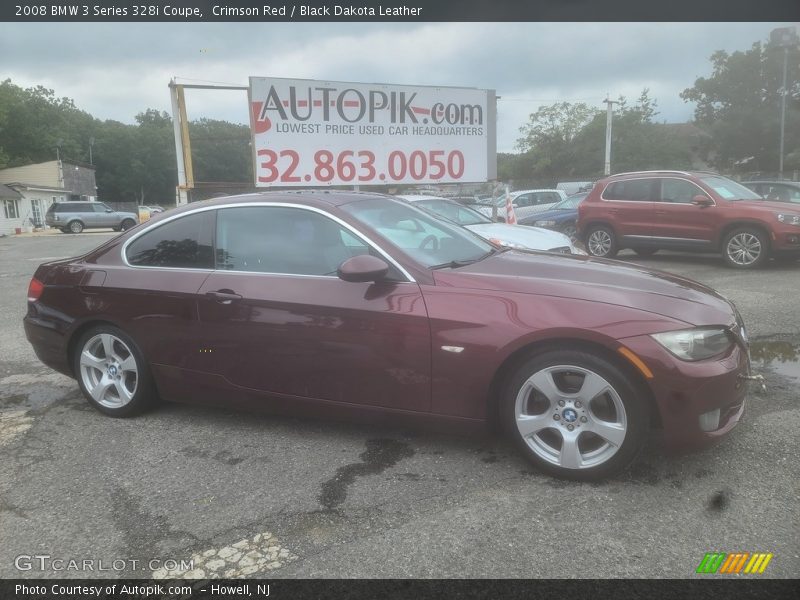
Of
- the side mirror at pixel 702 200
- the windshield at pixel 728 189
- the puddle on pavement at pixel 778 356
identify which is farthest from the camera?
the windshield at pixel 728 189

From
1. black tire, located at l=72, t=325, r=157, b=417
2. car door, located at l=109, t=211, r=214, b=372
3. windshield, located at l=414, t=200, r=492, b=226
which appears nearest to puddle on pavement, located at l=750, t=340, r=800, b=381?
car door, located at l=109, t=211, r=214, b=372

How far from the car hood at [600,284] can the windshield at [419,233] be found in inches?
8.1

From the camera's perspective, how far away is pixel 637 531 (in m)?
2.55

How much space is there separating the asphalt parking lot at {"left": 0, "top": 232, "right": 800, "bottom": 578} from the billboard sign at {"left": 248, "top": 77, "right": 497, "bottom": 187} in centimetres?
632

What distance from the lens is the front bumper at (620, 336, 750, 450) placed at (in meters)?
2.79

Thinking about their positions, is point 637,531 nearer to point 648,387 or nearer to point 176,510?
point 648,387

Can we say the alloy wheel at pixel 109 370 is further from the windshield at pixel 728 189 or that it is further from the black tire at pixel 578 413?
the windshield at pixel 728 189

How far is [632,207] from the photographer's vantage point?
1095cm

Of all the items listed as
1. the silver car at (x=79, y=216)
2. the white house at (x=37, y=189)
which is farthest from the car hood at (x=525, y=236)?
the white house at (x=37, y=189)

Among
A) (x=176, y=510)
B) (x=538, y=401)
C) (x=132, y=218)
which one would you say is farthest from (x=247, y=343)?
(x=132, y=218)

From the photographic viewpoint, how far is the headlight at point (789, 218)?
920cm

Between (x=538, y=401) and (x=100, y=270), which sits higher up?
(x=100, y=270)

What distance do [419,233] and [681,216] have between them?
8.07 m

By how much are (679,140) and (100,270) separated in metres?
54.3
